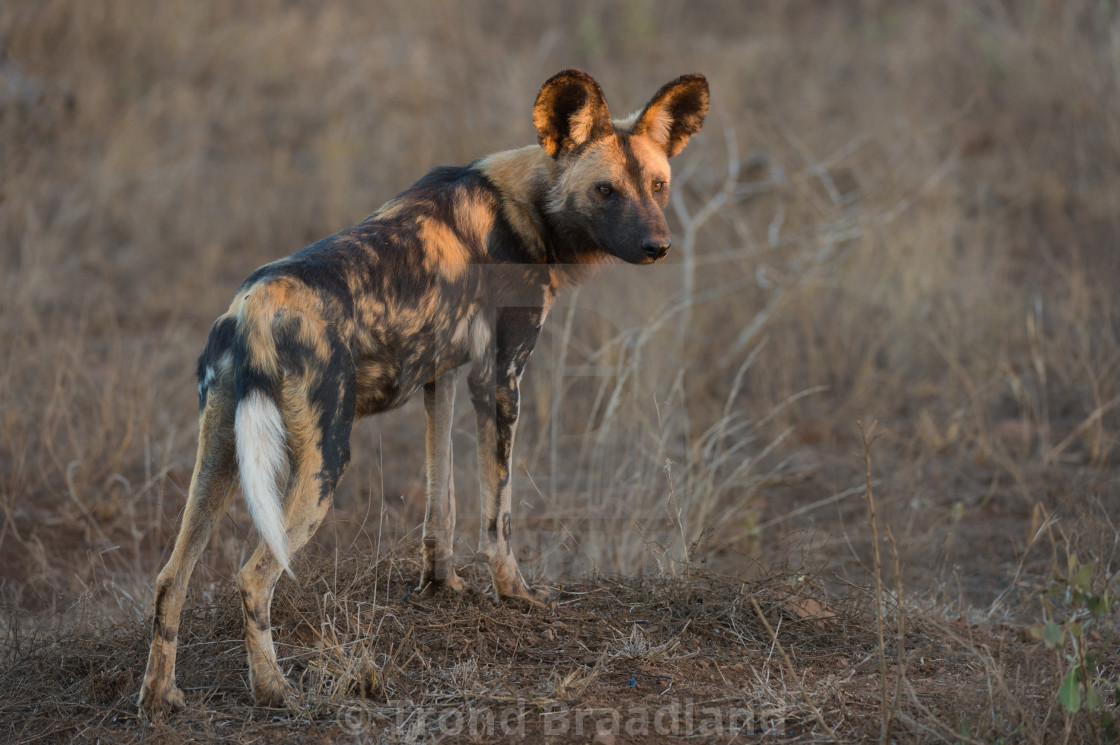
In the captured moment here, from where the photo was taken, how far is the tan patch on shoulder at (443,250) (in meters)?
2.97

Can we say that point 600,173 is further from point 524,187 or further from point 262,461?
point 262,461


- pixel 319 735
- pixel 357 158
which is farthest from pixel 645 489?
pixel 357 158

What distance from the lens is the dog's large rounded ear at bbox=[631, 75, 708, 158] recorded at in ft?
11.0

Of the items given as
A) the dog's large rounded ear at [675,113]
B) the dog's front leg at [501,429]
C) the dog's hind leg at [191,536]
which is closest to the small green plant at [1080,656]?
the dog's front leg at [501,429]

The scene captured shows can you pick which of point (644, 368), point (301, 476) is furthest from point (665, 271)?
point (301, 476)

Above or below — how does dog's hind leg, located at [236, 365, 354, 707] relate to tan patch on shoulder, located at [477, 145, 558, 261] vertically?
below

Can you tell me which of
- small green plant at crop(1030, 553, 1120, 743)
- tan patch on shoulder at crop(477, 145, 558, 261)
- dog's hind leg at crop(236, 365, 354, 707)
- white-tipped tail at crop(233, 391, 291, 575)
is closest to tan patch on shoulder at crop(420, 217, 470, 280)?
tan patch on shoulder at crop(477, 145, 558, 261)

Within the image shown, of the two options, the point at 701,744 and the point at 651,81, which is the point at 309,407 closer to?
the point at 701,744

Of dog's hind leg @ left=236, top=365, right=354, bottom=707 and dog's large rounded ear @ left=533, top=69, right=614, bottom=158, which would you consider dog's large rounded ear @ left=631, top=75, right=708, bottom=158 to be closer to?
dog's large rounded ear @ left=533, top=69, right=614, bottom=158

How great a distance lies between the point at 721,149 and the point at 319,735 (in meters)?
7.22

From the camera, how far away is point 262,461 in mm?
2410

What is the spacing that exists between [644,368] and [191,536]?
3012 millimetres

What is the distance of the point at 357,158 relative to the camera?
370 inches

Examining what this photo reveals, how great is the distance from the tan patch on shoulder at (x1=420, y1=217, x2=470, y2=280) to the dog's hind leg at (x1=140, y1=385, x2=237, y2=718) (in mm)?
738
